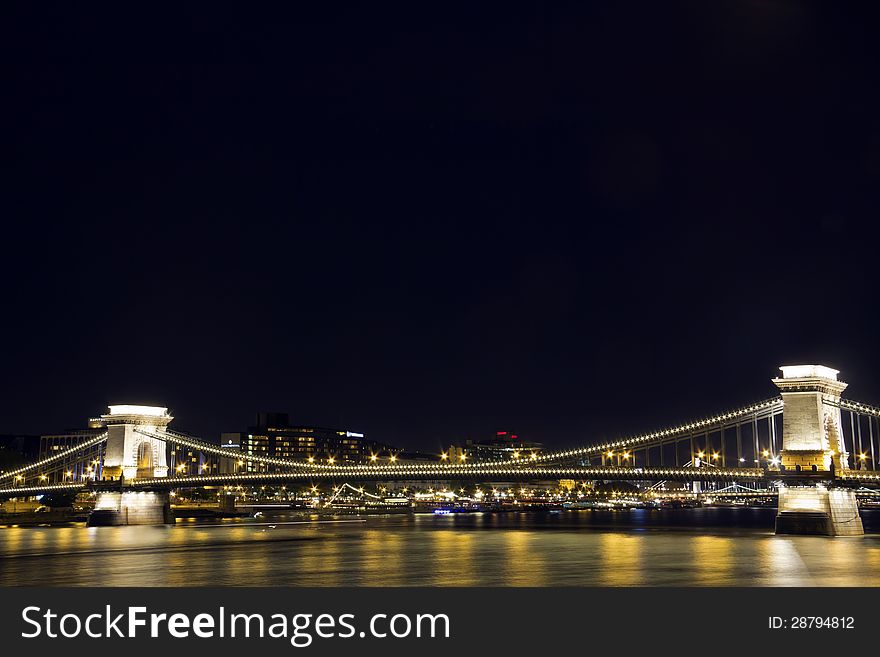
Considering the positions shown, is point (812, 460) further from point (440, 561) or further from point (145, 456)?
point (145, 456)

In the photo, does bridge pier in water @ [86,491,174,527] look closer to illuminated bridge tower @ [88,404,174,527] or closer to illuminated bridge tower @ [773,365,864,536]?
illuminated bridge tower @ [88,404,174,527]

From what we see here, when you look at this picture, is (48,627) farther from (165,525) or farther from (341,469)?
(165,525)

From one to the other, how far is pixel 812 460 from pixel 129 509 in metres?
61.2

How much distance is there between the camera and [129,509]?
317ft

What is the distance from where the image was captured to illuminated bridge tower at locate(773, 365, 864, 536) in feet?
205

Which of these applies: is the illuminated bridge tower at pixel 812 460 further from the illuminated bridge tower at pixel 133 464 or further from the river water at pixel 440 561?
the illuminated bridge tower at pixel 133 464

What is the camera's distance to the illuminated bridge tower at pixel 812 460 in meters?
62.6

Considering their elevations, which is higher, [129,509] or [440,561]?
[129,509]

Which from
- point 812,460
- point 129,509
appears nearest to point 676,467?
point 812,460

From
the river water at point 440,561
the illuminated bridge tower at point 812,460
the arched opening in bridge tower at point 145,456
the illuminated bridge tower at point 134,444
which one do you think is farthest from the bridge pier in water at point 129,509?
the illuminated bridge tower at point 812,460

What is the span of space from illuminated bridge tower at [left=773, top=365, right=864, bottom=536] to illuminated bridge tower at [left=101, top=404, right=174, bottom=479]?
60.8 meters

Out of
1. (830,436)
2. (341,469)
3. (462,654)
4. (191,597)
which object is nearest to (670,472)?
(830,436)

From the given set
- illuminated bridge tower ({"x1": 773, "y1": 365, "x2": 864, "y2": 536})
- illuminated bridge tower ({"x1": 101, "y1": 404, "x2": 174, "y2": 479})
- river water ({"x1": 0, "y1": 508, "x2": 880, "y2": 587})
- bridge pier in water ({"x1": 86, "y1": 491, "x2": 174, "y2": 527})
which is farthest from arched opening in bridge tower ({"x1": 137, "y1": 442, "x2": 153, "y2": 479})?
illuminated bridge tower ({"x1": 773, "y1": 365, "x2": 864, "y2": 536})

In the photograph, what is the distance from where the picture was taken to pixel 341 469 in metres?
88.9
